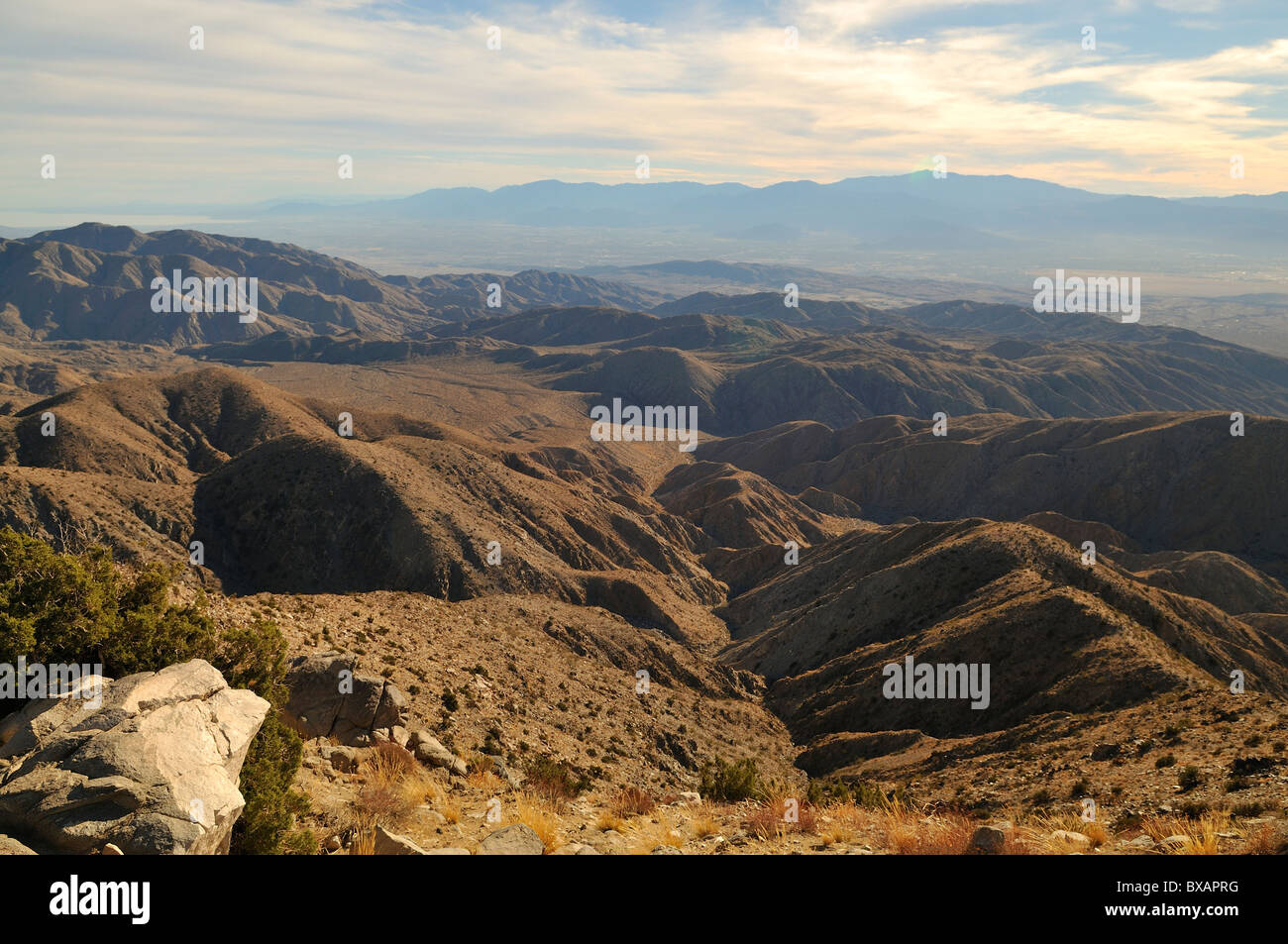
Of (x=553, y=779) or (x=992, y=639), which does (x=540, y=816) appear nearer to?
(x=553, y=779)

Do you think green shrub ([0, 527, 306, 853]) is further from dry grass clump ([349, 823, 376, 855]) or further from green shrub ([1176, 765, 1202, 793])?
green shrub ([1176, 765, 1202, 793])

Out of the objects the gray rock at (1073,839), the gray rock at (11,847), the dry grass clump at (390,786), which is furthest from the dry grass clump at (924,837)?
the gray rock at (11,847)

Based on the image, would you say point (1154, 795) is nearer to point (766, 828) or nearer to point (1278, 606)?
point (766, 828)

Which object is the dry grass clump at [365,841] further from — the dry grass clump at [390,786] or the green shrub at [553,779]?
the green shrub at [553,779]

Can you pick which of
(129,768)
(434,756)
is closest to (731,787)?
(434,756)

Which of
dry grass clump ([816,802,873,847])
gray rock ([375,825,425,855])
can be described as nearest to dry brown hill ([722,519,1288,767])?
dry grass clump ([816,802,873,847])
